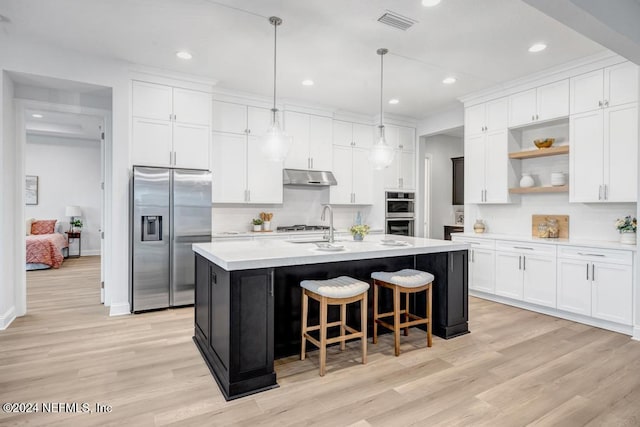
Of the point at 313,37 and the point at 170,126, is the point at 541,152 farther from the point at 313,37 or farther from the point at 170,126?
the point at 170,126

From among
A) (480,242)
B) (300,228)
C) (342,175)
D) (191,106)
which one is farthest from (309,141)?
(480,242)

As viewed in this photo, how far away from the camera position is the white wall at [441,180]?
7285 millimetres

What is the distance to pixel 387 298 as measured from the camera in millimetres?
3496

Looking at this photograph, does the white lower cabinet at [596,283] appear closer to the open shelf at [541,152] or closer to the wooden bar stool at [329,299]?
the open shelf at [541,152]

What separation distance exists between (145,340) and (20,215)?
2200mm

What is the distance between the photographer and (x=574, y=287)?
12.5ft

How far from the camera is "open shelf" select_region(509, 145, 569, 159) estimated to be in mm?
4203

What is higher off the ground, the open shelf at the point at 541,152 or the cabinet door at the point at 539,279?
the open shelf at the point at 541,152

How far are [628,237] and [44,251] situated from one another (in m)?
8.90

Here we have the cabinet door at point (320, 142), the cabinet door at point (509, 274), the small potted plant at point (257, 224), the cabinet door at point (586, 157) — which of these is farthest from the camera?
the cabinet door at point (320, 142)

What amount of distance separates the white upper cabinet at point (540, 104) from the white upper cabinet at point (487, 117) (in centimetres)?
11

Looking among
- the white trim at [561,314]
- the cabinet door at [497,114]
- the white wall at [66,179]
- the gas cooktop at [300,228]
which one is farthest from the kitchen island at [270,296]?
the white wall at [66,179]

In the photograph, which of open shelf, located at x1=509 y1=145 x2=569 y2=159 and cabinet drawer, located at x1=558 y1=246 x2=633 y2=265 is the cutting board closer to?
cabinet drawer, located at x1=558 y1=246 x2=633 y2=265

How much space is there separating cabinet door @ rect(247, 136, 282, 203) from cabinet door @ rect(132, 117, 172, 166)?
1171 millimetres
